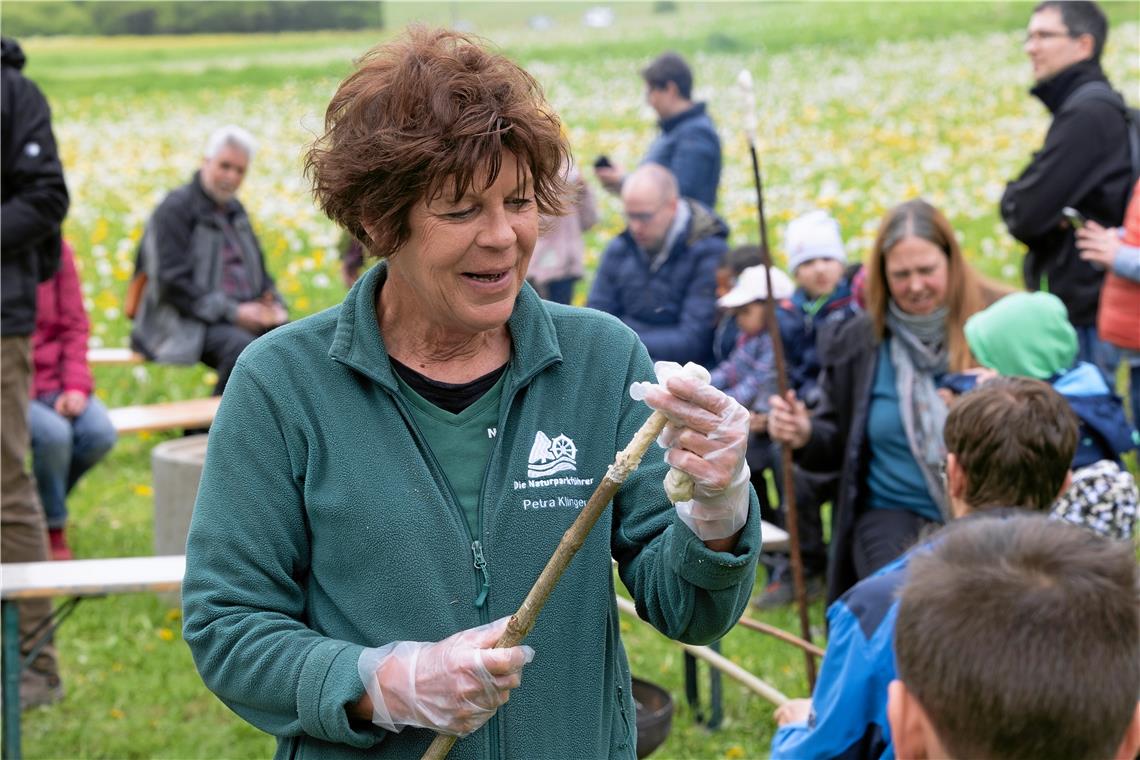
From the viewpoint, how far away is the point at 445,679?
84.3 inches

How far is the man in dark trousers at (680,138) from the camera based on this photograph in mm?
9133

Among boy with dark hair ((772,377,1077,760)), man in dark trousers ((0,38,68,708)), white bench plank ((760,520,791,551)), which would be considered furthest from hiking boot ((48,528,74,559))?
boy with dark hair ((772,377,1077,760))

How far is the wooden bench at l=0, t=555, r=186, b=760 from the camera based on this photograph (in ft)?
16.1

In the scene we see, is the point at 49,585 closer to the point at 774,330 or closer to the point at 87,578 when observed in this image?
the point at 87,578

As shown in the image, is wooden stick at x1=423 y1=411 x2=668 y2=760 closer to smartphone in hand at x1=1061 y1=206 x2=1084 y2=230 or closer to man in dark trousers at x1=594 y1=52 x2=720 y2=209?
smartphone in hand at x1=1061 y1=206 x2=1084 y2=230

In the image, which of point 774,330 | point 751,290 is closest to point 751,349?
point 751,290

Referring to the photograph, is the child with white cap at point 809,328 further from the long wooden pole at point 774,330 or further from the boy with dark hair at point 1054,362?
the boy with dark hair at point 1054,362

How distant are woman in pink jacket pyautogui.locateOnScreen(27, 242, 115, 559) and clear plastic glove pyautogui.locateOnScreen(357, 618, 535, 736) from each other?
453 centimetres

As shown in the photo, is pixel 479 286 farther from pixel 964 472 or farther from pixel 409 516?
pixel 964 472

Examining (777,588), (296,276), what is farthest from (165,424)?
(296,276)

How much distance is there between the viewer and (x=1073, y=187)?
653cm

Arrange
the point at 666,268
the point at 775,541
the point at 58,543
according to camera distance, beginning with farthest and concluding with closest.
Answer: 1. the point at 666,268
2. the point at 58,543
3. the point at 775,541

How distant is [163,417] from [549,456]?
608 cm

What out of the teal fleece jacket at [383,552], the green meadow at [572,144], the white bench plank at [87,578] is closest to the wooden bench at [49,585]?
the white bench plank at [87,578]
